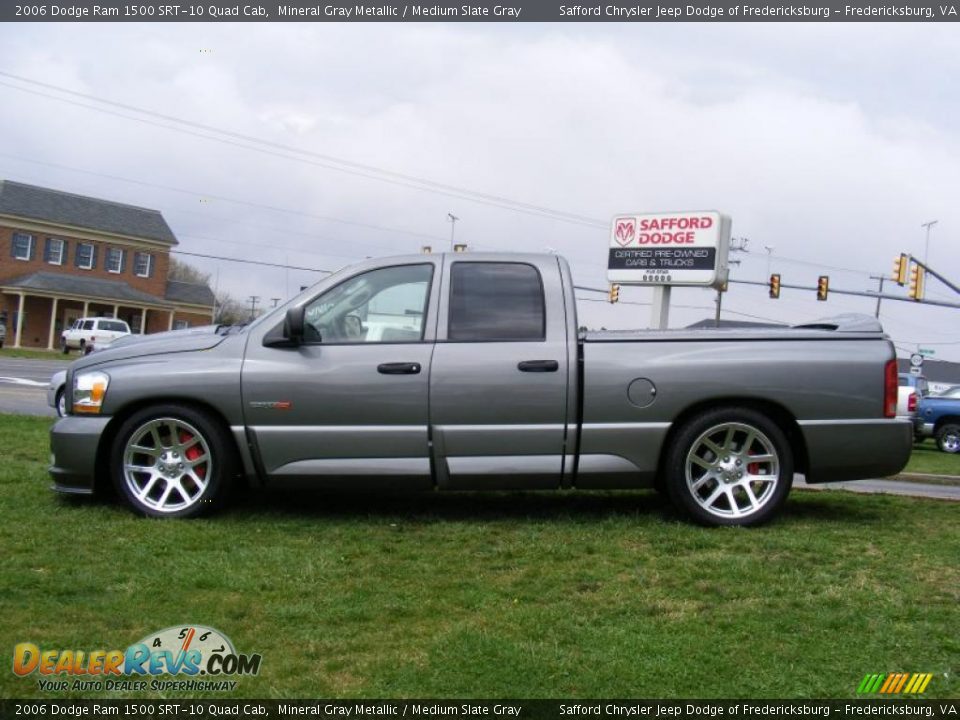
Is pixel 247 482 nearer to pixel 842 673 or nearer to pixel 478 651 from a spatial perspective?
pixel 478 651

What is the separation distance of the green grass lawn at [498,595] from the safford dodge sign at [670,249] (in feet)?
57.2

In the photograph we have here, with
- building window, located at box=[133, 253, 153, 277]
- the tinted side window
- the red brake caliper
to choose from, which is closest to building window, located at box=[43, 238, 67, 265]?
building window, located at box=[133, 253, 153, 277]

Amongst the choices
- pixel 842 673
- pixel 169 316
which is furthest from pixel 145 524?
pixel 169 316

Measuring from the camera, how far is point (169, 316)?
5800 cm

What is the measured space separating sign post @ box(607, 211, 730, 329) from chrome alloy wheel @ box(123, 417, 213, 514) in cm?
1833

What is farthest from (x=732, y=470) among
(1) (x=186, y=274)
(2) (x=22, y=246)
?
(1) (x=186, y=274)

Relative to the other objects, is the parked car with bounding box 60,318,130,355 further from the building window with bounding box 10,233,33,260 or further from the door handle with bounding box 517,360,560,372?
the door handle with bounding box 517,360,560,372

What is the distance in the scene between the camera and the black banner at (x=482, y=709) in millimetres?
3045

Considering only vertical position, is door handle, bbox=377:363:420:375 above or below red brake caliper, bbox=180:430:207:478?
above

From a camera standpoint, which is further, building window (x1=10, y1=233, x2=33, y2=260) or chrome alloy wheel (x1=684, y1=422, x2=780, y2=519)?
building window (x1=10, y1=233, x2=33, y2=260)

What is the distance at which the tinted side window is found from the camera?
584 cm

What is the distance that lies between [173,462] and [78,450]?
59 cm

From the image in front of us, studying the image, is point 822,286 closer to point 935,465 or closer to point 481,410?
point 935,465

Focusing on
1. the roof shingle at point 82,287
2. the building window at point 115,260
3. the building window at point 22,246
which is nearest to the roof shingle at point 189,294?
the roof shingle at point 82,287
